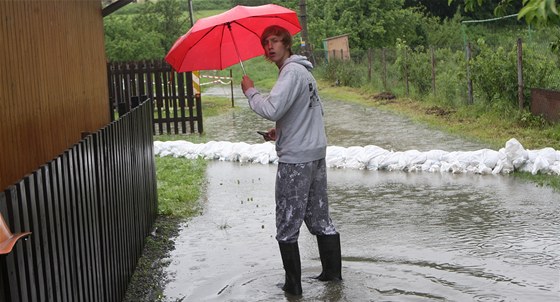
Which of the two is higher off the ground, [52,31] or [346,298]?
[52,31]

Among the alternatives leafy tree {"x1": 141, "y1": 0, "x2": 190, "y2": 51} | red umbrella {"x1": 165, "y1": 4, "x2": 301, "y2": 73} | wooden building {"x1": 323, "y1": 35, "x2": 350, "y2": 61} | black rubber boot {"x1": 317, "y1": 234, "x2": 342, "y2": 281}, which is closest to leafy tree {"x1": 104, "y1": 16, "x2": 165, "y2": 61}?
leafy tree {"x1": 141, "y1": 0, "x2": 190, "y2": 51}

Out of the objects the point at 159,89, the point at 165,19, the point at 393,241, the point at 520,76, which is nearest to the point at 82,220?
the point at 393,241

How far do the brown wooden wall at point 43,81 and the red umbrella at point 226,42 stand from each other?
880 millimetres

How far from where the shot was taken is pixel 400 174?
451 inches

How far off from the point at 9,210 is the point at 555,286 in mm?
4181

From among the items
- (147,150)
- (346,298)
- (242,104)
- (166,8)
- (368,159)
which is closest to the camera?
(346,298)

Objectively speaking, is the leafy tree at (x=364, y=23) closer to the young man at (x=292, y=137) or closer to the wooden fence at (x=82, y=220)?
the wooden fence at (x=82, y=220)

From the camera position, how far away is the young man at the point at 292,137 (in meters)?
5.97

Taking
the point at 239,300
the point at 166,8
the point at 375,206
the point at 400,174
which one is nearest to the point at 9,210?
the point at 239,300

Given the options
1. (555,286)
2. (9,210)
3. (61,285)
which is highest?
(9,210)

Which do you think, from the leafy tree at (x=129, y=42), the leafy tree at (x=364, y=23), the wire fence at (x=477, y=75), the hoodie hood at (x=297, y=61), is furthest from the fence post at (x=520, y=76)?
the leafy tree at (x=364, y=23)

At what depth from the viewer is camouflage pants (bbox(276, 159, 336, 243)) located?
6090mm

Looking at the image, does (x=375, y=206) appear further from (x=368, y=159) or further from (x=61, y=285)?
(x=61, y=285)

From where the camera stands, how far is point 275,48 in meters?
6.07
